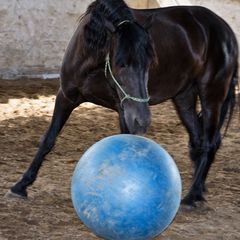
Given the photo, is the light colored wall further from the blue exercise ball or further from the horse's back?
the blue exercise ball

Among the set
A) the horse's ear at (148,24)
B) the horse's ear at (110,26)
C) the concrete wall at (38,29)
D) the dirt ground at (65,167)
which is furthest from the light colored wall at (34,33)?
the horse's ear at (110,26)

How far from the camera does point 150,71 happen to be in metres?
4.64

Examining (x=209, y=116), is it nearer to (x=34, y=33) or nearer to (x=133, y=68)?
(x=133, y=68)

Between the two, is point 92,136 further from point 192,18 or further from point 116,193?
point 116,193

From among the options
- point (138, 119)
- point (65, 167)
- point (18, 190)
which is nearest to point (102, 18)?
point (138, 119)

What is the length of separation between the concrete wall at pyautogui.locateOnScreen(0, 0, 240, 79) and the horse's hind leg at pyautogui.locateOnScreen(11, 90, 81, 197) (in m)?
4.88

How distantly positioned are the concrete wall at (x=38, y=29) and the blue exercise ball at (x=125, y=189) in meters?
6.20

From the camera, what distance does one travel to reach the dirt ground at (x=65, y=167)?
4.19 metres

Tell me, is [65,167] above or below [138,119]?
below

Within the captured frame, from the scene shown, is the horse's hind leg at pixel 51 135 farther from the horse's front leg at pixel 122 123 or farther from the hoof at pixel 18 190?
the horse's front leg at pixel 122 123

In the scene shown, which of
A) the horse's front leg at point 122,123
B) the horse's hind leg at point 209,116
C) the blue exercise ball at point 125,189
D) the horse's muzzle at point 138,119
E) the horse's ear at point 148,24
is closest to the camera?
the blue exercise ball at point 125,189

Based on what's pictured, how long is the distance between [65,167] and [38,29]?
14.9ft

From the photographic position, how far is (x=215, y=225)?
4.42m

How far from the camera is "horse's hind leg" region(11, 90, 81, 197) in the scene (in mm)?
4582
